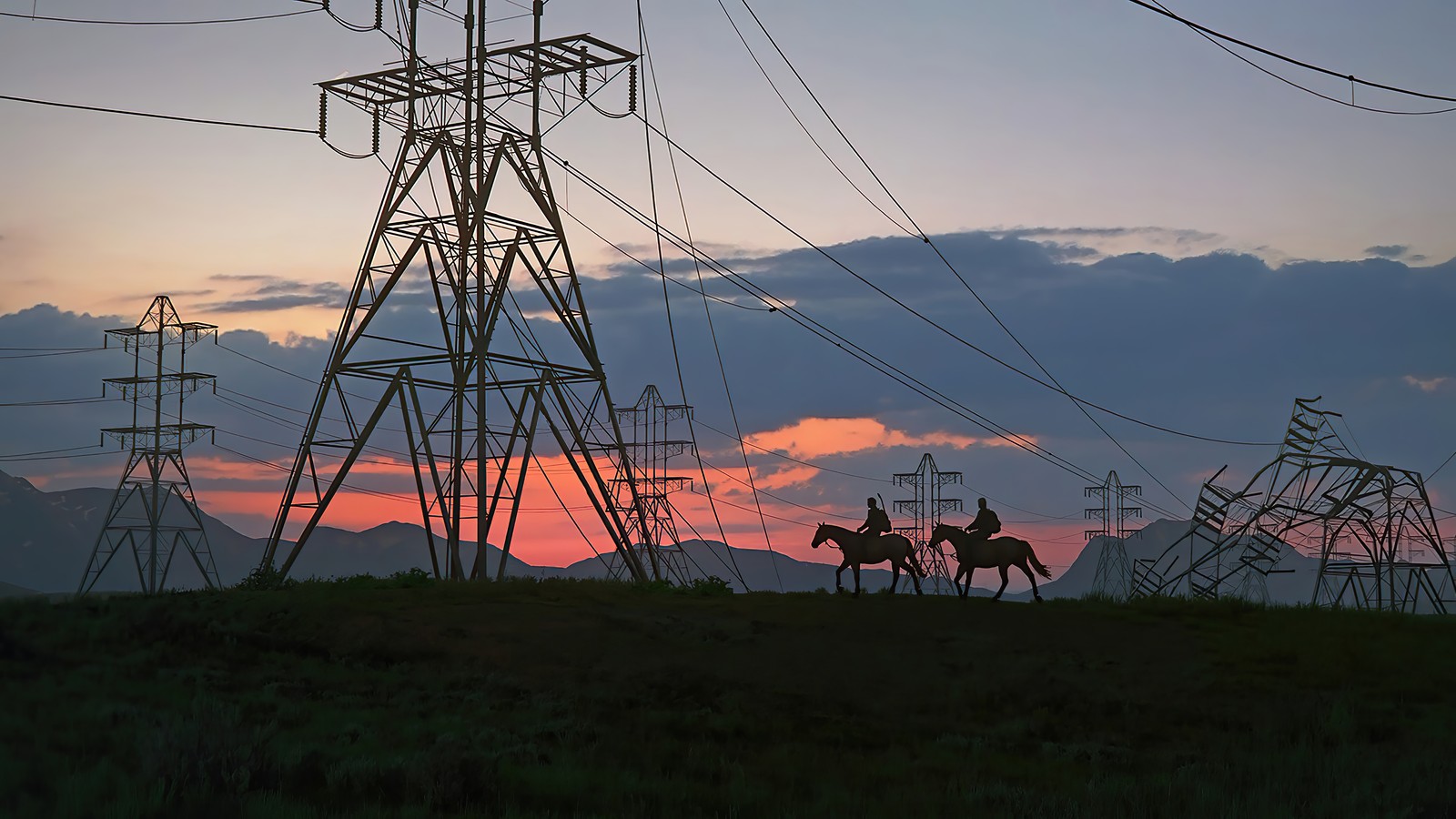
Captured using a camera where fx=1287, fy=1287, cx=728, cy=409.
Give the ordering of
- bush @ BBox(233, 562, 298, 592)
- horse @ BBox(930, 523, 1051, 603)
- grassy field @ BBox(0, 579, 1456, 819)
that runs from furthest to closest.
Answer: bush @ BBox(233, 562, 298, 592) → horse @ BBox(930, 523, 1051, 603) → grassy field @ BBox(0, 579, 1456, 819)

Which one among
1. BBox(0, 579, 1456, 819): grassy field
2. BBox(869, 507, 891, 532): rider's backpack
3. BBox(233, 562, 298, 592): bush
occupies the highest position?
BBox(869, 507, 891, 532): rider's backpack

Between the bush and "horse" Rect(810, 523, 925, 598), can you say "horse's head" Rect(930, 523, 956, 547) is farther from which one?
the bush

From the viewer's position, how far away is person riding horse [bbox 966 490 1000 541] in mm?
28922

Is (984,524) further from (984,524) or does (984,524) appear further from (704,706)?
(704,706)

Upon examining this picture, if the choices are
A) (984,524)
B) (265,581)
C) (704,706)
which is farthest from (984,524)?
(265,581)

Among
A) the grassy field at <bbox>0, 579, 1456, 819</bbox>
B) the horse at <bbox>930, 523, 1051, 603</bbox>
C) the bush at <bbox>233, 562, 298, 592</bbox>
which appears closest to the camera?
the grassy field at <bbox>0, 579, 1456, 819</bbox>

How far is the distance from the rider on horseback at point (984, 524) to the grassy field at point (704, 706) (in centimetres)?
170

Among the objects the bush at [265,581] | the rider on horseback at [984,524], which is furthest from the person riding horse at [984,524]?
the bush at [265,581]

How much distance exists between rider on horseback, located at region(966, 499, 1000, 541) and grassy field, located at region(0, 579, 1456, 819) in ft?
5.57

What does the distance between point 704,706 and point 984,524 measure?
9.94 m

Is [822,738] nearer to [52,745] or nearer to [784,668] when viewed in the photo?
[784,668]

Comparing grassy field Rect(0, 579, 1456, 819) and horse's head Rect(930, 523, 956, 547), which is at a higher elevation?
horse's head Rect(930, 523, 956, 547)

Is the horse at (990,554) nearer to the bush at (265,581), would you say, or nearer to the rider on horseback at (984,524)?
the rider on horseback at (984,524)

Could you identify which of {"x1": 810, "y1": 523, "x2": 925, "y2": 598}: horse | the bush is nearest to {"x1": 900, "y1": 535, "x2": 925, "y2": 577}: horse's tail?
{"x1": 810, "y1": 523, "x2": 925, "y2": 598}: horse
